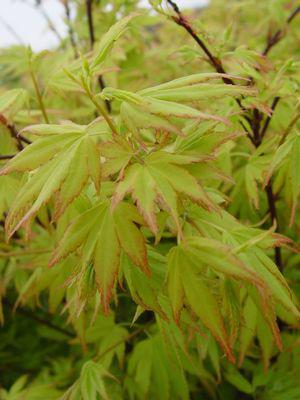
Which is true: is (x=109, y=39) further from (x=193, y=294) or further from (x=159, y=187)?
(x=193, y=294)

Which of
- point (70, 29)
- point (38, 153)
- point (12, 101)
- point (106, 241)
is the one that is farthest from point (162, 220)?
point (70, 29)

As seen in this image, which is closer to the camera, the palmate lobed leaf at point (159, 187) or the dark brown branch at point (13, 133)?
the palmate lobed leaf at point (159, 187)

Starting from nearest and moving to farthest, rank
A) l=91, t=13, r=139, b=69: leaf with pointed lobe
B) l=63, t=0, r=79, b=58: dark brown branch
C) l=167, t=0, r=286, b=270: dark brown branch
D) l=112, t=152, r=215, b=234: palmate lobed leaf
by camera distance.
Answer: l=112, t=152, r=215, b=234: palmate lobed leaf
l=91, t=13, r=139, b=69: leaf with pointed lobe
l=167, t=0, r=286, b=270: dark brown branch
l=63, t=0, r=79, b=58: dark brown branch

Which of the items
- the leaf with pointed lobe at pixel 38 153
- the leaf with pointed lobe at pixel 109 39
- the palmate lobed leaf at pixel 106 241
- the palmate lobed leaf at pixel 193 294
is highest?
the leaf with pointed lobe at pixel 109 39

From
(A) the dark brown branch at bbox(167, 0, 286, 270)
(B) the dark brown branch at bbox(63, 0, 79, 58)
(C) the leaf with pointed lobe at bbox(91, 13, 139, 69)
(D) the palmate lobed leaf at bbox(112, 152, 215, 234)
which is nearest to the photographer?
(D) the palmate lobed leaf at bbox(112, 152, 215, 234)

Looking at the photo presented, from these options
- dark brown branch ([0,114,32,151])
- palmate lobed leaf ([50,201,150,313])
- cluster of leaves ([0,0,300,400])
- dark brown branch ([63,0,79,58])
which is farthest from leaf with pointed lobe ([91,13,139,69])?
dark brown branch ([63,0,79,58])

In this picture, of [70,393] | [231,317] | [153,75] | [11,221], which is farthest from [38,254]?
[153,75]

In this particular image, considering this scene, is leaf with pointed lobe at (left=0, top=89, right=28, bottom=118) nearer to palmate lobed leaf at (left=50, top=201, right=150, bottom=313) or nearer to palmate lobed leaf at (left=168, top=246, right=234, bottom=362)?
palmate lobed leaf at (left=50, top=201, right=150, bottom=313)

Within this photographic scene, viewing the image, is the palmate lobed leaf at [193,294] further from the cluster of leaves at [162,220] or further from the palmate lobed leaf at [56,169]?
the palmate lobed leaf at [56,169]

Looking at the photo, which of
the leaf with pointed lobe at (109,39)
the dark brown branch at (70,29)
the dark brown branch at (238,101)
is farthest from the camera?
the dark brown branch at (70,29)

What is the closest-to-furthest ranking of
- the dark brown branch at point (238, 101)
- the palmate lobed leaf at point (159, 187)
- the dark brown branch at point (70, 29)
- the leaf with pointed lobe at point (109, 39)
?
the palmate lobed leaf at point (159, 187)
the leaf with pointed lobe at point (109, 39)
the dark brown branch at point (238, 101)
the dark brown branch at point (70, 29)

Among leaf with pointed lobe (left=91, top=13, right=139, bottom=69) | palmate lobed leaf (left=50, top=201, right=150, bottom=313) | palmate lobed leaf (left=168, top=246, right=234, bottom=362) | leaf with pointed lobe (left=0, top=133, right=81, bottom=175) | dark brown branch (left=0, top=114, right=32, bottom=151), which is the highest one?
leaf with pointed lobe (left=91, top=13, right=139, bottom=69)

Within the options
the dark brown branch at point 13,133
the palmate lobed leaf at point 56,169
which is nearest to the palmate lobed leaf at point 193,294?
the palmate lobed leaf at point 56,169

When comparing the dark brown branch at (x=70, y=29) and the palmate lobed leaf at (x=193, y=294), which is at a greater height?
the dark brown branch at (x=70, y=29)
